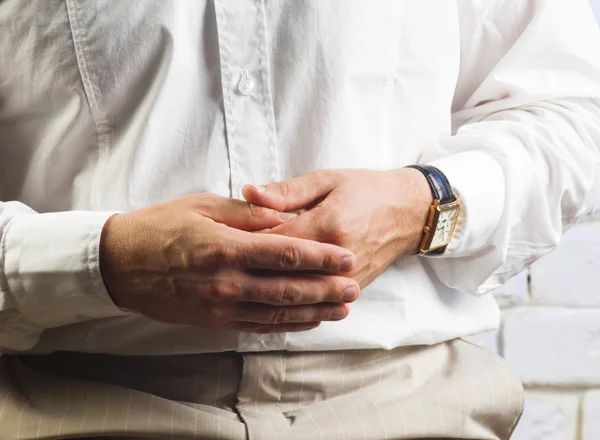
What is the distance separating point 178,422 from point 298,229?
9.9 inches

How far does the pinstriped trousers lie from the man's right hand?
0.11 metres

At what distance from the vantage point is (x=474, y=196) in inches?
35.9

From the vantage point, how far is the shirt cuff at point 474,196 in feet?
2.98

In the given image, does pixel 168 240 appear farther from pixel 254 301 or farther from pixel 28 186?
pixel 28 186

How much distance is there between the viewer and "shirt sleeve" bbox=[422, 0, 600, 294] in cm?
93

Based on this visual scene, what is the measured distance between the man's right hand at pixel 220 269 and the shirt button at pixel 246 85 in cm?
14

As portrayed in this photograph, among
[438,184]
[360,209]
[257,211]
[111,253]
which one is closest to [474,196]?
[438,184]

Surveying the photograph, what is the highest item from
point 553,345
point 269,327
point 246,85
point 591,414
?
point 246,85

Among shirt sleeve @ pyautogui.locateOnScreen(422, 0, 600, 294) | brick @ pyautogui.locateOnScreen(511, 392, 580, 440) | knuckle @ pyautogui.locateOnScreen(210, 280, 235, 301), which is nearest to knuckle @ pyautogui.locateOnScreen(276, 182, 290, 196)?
knuckle @ pyautogui.locateOnScreen(210, 280, 235, 301)

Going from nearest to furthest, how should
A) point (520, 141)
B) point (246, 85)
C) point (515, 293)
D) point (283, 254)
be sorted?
point (283, 254) < point (246, 85) < point (520, 141) < point (515, 293)

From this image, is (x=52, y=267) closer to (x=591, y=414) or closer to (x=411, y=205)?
(x=411, y=205)

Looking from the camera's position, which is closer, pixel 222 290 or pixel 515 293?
pixel 222 290

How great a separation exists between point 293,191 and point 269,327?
138 mm

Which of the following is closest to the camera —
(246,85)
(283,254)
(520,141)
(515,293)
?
(283,254)
